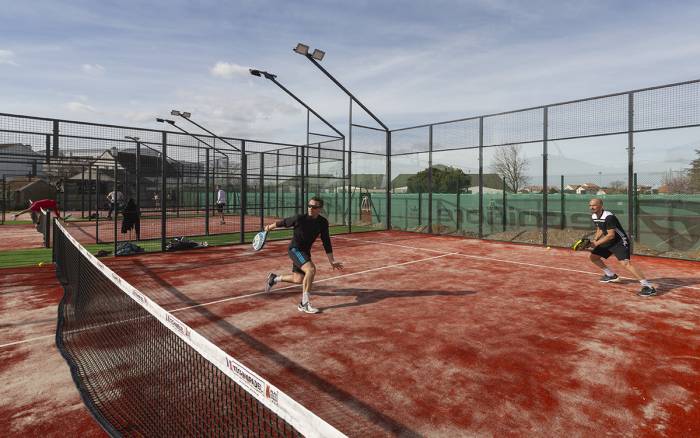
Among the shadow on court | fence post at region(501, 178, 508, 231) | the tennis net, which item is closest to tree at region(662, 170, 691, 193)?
fence post at region(501, 178, 508, 231)

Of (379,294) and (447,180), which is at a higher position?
(447,180)

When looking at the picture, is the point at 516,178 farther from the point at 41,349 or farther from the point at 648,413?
the point at 41,349

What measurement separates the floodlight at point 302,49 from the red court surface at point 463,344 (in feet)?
29.5

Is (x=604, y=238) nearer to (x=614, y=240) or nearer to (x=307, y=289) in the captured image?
(x=614, y=240)

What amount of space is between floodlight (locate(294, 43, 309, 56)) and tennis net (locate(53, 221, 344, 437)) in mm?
11458

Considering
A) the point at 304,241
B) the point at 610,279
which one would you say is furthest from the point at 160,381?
the point at 610,279

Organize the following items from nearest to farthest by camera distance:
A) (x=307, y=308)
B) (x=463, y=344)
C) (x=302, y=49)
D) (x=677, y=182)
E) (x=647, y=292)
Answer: (x=463, y=344)
(x=307, y=308)
(x=647, y=292)
(x=677, y=182)
(x=302, y=49)

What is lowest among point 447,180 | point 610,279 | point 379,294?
point 379,294

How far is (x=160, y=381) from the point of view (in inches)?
145

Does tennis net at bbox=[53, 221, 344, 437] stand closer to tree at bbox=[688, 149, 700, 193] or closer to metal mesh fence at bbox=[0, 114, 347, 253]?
metal mesh fence at bbox=[0, 114, 347, 253]

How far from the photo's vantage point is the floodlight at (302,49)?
14257 millimetres

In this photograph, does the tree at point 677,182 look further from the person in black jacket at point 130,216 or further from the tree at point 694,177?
the person in black jacket at point 130,216

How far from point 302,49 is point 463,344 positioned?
1281cm

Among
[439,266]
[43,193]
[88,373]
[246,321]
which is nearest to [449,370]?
[246,321]
